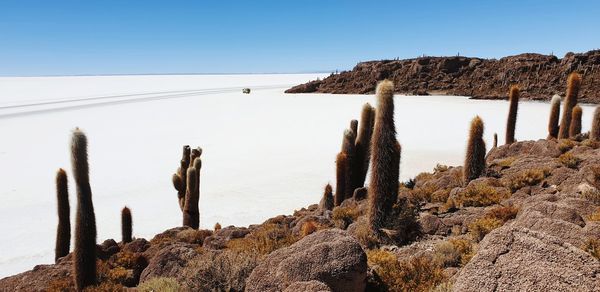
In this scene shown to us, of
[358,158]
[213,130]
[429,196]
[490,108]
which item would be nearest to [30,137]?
[213,130]

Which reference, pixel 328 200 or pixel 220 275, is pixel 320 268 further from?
pixel 328 200

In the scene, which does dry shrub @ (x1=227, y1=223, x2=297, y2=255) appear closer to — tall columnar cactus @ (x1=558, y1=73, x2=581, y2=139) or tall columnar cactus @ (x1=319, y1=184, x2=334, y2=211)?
tall columnar cactus @ (x1=319, y1=184, x2=334, y2=211)

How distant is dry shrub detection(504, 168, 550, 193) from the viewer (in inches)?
368

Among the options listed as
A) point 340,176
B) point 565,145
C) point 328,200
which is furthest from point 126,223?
point 565,145

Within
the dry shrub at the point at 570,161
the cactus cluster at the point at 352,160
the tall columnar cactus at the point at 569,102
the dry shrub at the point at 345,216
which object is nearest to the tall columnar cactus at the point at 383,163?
the dry shrub at the point at 345,216

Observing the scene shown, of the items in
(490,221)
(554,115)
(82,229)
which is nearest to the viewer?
(490,221)

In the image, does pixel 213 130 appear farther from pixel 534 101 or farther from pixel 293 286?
pixel 534 101

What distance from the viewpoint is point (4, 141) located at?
2942 cm

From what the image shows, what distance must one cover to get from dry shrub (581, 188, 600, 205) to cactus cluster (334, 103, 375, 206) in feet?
19.0

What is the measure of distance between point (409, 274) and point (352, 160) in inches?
281

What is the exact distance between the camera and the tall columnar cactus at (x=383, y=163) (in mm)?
7699

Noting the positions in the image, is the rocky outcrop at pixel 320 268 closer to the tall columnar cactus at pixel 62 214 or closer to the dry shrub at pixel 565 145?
the tall columnar cactus at pixel 62 214

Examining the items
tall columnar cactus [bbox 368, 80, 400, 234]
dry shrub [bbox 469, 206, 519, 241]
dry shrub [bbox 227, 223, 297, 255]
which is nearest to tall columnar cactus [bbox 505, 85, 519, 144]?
tall columnar cactus [bbox 368, 80, 400, 234]

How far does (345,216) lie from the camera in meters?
9.45
